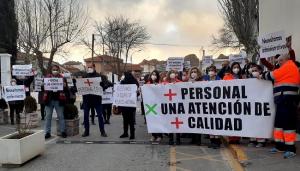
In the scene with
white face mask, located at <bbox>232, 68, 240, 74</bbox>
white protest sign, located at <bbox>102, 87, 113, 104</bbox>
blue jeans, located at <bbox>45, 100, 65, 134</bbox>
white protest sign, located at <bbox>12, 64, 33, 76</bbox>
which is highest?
white protest sign, located at <bbox>12, 64, 33, 76</bbox>

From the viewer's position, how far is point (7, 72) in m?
25.9

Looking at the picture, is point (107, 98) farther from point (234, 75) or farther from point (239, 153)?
point (239, 153)

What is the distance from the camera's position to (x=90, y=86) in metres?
13.0

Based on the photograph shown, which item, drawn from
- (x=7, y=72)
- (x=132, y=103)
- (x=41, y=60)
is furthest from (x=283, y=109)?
(x=41, y=60)

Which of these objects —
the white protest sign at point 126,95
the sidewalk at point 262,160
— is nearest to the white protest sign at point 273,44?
the sidewalk at point 262,160

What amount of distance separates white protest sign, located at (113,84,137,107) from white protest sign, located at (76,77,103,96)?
549 mm

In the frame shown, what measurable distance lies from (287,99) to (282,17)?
165 inches

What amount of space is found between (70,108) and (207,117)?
14.2ft

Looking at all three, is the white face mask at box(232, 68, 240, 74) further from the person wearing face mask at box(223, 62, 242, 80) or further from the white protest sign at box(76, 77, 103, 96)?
the white protest sign at box(76, 77, 103, 96)

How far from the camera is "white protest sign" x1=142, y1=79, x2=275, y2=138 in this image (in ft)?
33.1

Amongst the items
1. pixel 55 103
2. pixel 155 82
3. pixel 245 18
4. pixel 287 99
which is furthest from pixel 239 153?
pixel 245 18

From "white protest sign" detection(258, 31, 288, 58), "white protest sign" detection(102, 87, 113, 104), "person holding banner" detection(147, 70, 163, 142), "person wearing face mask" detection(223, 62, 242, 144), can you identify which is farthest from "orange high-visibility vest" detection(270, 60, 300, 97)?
"white protest sign" detection(102, 87, 113, 104)

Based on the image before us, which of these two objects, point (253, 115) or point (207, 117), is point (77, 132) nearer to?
point (207, 117)

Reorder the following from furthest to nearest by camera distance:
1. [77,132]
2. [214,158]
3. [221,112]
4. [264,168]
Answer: [77,132] → [221,112] → [214,158] → [264,168]
